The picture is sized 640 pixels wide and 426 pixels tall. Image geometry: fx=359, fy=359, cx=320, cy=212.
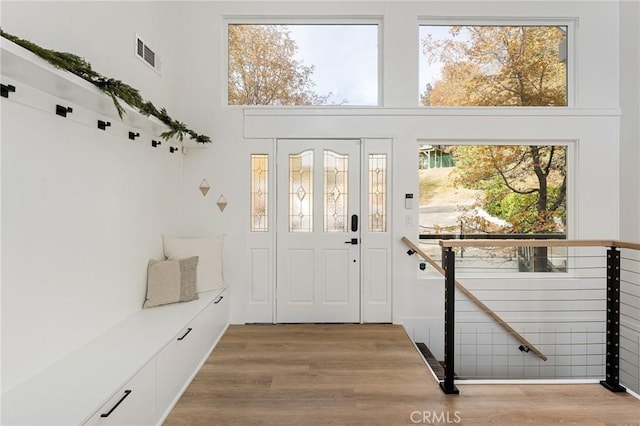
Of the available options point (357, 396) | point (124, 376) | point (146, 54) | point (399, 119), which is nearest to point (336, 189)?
point (399, 119)

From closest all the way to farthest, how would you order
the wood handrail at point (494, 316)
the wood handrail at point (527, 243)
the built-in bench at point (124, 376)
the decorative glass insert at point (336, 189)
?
the built-in bench at point (124, 376), the wood handrail at point (527, 243), the wood handrail at point (494, 316), the decorative glass insert at point (336, 189)

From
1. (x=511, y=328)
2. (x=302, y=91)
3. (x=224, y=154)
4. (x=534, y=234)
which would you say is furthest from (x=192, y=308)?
(x=534, y=234)

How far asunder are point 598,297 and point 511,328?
1089 mm

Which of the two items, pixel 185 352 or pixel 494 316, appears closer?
pixel 185 352

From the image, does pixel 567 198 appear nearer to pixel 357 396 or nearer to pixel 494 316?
pixel 494 316

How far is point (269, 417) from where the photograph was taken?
2311 mm

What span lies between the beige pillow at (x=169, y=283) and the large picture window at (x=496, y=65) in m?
3.25

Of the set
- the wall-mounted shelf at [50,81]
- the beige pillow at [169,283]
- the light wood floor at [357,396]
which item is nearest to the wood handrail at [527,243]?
the light wood floor at [357,396]

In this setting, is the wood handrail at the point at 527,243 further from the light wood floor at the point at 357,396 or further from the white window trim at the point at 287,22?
the white window trim at the point at 287,22

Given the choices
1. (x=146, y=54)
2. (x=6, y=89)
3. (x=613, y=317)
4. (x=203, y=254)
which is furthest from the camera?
(x=203, y=254)

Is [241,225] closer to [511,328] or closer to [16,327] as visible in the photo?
[16,327]

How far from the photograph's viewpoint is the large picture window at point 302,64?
13.5 feet

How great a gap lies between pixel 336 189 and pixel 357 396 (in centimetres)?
218

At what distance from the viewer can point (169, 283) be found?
10.7 feet
